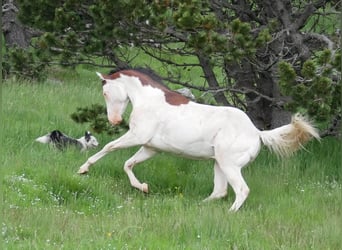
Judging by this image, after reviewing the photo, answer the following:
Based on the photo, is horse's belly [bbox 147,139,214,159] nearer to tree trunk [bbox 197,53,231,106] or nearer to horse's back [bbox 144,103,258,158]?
horse's back [bbox 144,103,258,158]

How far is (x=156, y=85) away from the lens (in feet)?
32.7

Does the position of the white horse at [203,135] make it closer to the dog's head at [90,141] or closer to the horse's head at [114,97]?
the horse's head at [114,97]

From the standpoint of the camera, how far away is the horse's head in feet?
32.7

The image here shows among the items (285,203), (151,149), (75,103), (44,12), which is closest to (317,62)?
(285,203)

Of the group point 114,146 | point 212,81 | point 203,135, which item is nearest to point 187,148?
point 203,135

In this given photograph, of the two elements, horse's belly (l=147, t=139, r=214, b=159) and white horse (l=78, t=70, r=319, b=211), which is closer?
white horse (l=78, t=70, r=319, b=211)

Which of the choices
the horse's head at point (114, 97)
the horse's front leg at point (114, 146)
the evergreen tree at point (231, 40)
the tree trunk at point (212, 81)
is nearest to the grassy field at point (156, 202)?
the horse's front leg at point (114, 146)

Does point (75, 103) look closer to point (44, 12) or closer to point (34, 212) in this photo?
point (44, 12)

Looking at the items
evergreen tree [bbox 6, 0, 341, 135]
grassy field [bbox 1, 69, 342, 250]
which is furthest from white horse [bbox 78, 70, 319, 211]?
evergreen tree [bbox 6, 0, 341, 135]

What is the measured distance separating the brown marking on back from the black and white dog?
1345 millimetres

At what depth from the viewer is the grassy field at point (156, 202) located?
750 centimetres

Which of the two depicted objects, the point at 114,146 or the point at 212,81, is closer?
the point at 114,146

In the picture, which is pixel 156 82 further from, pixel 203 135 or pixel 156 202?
pixel 156 202

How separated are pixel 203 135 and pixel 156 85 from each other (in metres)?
0.89
